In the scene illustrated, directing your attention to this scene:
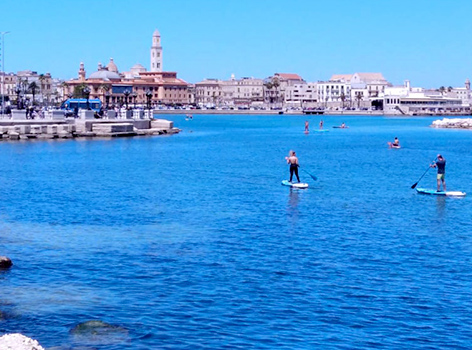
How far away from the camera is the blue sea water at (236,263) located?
1460 cm

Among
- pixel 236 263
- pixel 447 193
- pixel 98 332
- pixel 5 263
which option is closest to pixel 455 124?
pixel 447 193

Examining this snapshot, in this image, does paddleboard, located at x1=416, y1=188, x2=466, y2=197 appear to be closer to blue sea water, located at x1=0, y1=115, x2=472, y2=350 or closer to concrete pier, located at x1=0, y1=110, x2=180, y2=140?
blue sea water, located at x1=0, y1=115, x2=472, y2=350

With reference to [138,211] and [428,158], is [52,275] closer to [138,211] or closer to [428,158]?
[138,211]

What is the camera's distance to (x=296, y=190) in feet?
116

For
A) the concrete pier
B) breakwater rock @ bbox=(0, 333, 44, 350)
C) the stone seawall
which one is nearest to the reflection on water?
breakwater rock @ bbox=(0, 333, 44, 350)

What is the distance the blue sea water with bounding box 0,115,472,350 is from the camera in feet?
47.9

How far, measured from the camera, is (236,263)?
64.2ft

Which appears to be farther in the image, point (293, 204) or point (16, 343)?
point (293, 204)

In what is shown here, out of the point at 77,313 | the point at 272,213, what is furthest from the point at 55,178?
the point at 77,313

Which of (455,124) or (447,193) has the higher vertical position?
(455,124)

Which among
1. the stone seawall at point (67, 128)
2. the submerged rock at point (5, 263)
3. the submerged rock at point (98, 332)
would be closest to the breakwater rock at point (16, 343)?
the submerged rock at point (98, 332)

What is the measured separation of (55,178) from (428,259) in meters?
24.1

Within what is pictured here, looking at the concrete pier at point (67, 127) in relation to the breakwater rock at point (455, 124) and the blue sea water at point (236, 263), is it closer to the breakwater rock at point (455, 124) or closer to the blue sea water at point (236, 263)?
the blue sea water at point (236, 263)

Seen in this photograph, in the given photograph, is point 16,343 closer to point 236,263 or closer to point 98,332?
point 98,332
